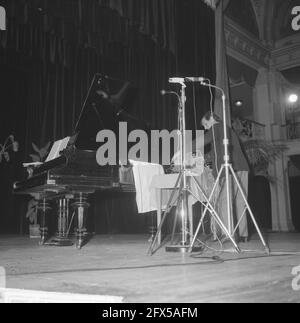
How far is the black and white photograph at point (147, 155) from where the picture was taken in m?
1.99

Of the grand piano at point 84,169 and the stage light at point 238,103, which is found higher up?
the stage light at point 238,103

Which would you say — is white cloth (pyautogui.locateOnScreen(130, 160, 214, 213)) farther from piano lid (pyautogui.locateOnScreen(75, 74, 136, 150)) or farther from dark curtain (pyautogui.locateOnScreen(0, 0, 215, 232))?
dark curtain (pyautogui.locateOnScreen(0, 0, 215, 232))

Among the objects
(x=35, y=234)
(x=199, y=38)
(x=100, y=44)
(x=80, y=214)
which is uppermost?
(x=199, y=38)

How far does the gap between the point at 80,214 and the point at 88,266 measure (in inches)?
60.1

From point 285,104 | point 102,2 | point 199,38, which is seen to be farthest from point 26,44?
point 285,104

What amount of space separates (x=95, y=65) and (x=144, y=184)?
150 inches

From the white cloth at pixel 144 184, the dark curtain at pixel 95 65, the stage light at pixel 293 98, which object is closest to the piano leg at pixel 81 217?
the white cloth at pixel 144 184

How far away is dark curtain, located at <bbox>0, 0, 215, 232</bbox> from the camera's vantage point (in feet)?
19.6

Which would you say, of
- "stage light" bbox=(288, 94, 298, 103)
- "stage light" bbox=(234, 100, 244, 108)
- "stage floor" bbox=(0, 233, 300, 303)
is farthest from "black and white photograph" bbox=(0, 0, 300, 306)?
"stage light" bbox=(234, 100, 244, 108)

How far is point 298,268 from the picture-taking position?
7.57ft

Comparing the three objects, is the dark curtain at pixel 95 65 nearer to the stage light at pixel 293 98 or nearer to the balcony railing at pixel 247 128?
the balcony railing at pixel 247 128

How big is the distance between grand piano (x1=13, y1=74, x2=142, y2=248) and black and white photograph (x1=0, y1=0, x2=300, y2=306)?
0.02 meters

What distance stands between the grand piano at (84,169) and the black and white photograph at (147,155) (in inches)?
0.8

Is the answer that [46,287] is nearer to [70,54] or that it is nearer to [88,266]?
[88,266]
